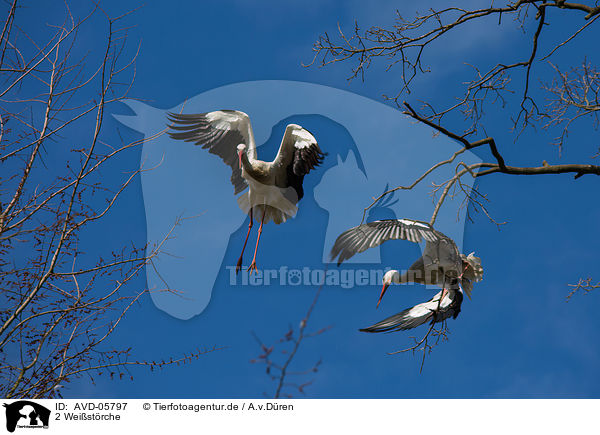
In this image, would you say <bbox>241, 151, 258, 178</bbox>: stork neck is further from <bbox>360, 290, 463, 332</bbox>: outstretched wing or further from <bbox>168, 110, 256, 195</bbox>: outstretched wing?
<bbox>360, 290, 463, 332</bbox>: outstretched wing

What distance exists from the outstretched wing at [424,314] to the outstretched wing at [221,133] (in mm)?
2372

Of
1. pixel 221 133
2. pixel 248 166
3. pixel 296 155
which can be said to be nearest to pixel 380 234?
pixel 296 155

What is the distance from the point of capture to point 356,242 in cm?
533

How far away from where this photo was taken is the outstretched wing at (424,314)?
5.89m

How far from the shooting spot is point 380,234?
17.9 ft

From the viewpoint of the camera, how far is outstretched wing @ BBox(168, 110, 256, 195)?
723 centimetres

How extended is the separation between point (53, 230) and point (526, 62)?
4.61m

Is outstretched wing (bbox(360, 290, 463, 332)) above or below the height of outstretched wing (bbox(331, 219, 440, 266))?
below

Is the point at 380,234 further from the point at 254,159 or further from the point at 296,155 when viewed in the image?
the point at 254,159
